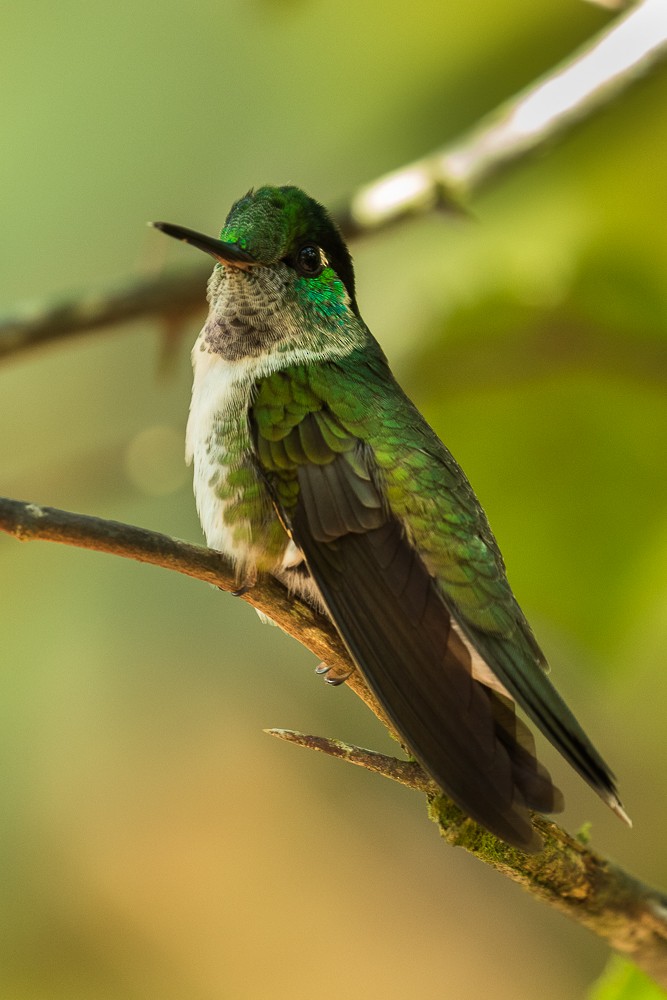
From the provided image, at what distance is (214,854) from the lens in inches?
221

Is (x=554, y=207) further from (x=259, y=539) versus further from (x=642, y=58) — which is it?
(x=259, y=539)

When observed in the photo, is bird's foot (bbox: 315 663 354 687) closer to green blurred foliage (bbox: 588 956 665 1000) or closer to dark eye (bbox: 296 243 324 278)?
green blurred foliage (bbox: 588 956 665 1000)

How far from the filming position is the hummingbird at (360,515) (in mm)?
1977

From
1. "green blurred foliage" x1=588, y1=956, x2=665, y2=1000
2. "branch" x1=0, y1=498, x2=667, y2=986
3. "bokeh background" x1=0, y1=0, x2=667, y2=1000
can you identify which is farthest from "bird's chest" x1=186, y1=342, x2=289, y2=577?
"green blurred foliage" x1=588, y1=956, x2=665, y2=1000

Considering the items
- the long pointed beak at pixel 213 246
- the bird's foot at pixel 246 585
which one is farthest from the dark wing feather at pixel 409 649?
the long pointed beak at pixel 213 246

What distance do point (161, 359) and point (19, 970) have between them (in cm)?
371

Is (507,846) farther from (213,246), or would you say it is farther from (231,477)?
(213,246)

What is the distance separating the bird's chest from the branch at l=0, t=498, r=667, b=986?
0.17 m

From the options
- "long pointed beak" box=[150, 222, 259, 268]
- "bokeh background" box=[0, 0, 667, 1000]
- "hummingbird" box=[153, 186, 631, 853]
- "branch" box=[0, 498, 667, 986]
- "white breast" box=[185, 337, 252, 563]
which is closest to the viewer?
"branch" box=[0, 498, 667, 986]

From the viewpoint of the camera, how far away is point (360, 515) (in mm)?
2367

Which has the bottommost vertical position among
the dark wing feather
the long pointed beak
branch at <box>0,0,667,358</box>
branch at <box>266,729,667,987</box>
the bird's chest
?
branch at <box>266,729,667,987</box>

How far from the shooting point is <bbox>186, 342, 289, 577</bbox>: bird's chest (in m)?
2.43

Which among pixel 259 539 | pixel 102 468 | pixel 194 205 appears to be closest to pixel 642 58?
pixel 259 539

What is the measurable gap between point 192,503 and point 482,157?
2861mm
